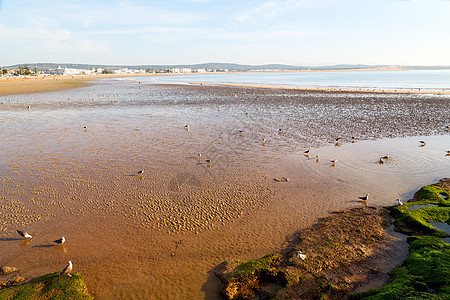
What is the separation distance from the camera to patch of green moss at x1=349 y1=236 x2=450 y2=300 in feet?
21.2

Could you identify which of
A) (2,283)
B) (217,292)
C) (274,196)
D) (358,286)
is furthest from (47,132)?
(358,286)

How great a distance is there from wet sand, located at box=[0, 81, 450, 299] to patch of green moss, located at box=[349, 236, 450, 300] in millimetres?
3611

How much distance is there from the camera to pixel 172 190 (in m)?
13.7

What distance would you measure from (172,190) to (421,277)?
10.8m

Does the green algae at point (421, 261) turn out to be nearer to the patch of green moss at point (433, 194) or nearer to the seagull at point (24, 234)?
the patch of green moss at point (433, 194)

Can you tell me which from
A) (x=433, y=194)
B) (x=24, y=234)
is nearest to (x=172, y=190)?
(x=24, y=234)

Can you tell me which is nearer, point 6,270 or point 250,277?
point 250,277

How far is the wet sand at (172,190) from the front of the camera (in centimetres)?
878

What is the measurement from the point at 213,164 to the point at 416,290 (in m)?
12.5

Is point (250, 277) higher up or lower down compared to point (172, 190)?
lower down

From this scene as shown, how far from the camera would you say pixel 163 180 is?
14891mm

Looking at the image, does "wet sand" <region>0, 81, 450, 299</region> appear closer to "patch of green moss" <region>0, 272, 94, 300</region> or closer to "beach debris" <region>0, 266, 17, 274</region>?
"beach debris" <region>0, 266, 17, 274</region>

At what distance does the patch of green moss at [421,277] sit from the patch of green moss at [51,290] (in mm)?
7714

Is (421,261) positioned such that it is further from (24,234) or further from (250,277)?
(24,234)
